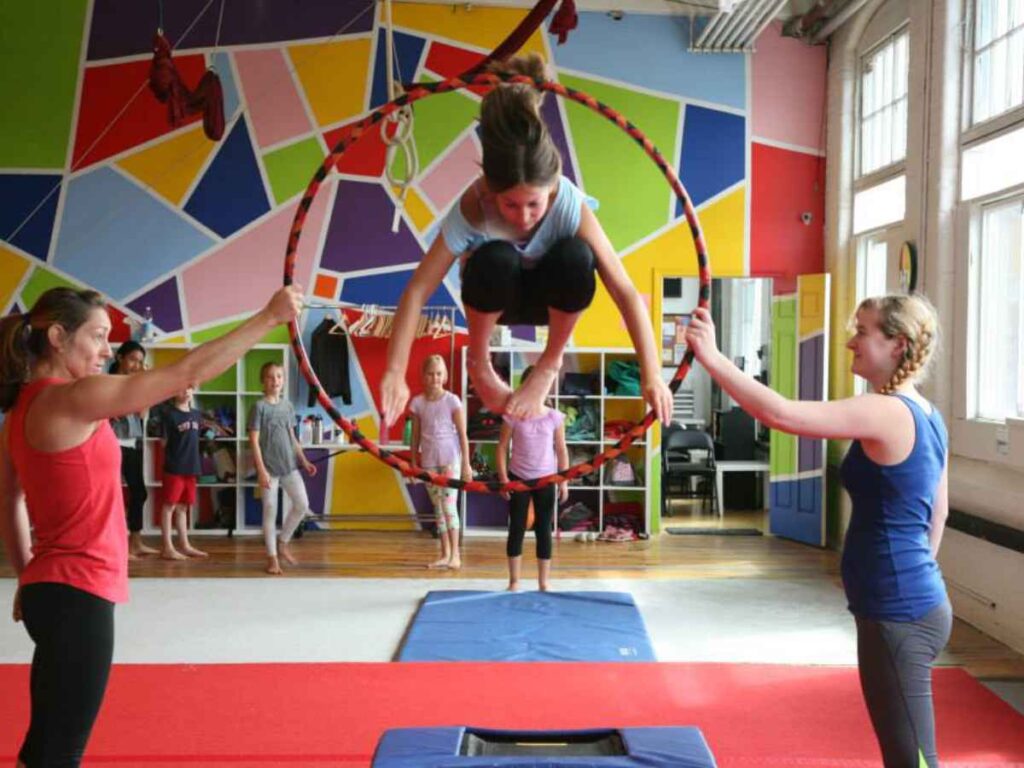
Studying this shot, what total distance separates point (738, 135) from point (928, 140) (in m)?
2.23

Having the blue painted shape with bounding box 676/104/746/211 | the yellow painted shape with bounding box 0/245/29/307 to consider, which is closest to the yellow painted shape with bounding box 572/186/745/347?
the blue painted shape with bounding box 676/104/746/211

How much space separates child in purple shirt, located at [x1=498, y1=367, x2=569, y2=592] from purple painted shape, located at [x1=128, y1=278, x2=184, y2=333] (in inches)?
147

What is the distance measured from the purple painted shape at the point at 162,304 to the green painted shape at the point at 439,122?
2.00 metres

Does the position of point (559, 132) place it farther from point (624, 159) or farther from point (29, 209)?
point (29, 209)

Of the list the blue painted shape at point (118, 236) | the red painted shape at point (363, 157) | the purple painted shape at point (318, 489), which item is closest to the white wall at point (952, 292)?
the red painted shape at point (363, 157)

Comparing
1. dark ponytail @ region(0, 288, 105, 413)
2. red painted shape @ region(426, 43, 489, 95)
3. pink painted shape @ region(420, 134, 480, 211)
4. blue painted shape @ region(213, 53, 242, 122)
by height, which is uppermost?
red painted shape @ region(426, 43, 489, 95)

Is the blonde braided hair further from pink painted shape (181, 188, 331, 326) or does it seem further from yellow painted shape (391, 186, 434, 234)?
pink painted shape (181, 188, 331, 326)

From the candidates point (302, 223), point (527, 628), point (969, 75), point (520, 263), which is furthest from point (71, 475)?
point (969, 75)

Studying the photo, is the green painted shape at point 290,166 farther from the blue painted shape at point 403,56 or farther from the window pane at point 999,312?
the window pane at point 999,312

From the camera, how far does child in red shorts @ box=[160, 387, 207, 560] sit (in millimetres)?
6945

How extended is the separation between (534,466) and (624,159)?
3617 mm

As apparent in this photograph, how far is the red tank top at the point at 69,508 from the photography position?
2.35 m

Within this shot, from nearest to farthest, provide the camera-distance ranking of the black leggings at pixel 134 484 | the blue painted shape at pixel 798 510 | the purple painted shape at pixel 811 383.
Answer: the black leggings at pixel 134 484 < the purple painted shape at pixel 811 383 < the blue painted shape at pixel 798 510

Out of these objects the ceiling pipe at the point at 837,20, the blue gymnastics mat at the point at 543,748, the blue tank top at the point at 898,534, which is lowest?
the blue gymnastics mat at the point at 543,748
